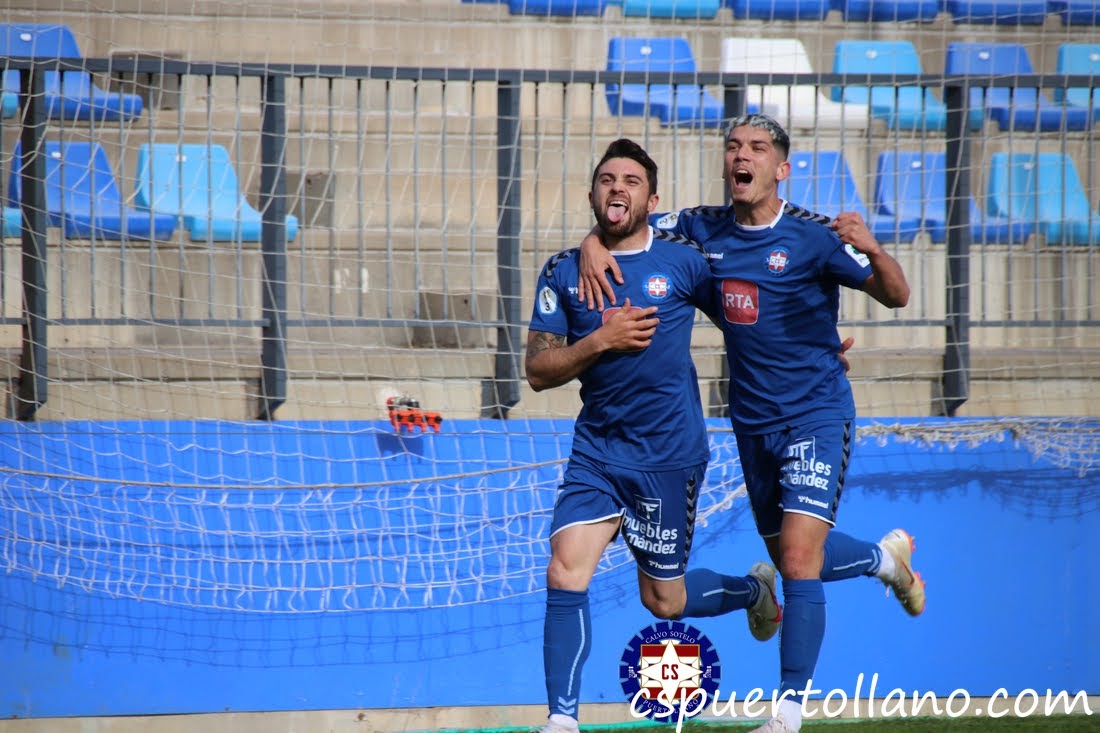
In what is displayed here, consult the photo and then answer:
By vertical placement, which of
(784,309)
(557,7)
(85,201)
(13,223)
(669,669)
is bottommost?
(669,669)

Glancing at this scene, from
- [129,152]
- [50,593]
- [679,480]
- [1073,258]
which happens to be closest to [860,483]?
[1073,258]

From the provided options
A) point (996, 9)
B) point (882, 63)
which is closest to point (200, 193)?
point (882, 63)

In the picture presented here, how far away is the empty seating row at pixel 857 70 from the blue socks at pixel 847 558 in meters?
3.77

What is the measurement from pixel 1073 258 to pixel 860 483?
1843mm

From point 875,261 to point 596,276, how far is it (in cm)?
97

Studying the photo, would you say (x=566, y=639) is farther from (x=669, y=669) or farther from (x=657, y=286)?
(x=669, y=669)

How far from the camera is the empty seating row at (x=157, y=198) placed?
6.54 m

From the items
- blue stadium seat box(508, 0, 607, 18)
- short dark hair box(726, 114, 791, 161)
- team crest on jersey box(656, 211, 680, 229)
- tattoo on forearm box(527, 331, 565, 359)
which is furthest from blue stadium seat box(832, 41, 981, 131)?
tattoo on forearm box(527, 331, 565, 359)

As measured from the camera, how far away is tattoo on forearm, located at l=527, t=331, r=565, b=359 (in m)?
4.44

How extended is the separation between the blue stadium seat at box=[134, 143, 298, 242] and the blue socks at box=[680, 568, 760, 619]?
125 inches

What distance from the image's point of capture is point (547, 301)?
4.49m

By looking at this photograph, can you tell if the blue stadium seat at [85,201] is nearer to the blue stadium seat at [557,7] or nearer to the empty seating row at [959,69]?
the blue stadium seat at [557,7]

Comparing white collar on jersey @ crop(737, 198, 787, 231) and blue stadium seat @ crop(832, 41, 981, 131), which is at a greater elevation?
blue stadium seat @ crop(832, 41, 981, 131)

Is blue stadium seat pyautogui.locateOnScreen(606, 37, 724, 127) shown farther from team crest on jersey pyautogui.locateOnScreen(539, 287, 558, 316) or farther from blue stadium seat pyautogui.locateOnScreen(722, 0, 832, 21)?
team crest on jersey pyautogui.locateOnScreen(539, 287, 558, 316)
